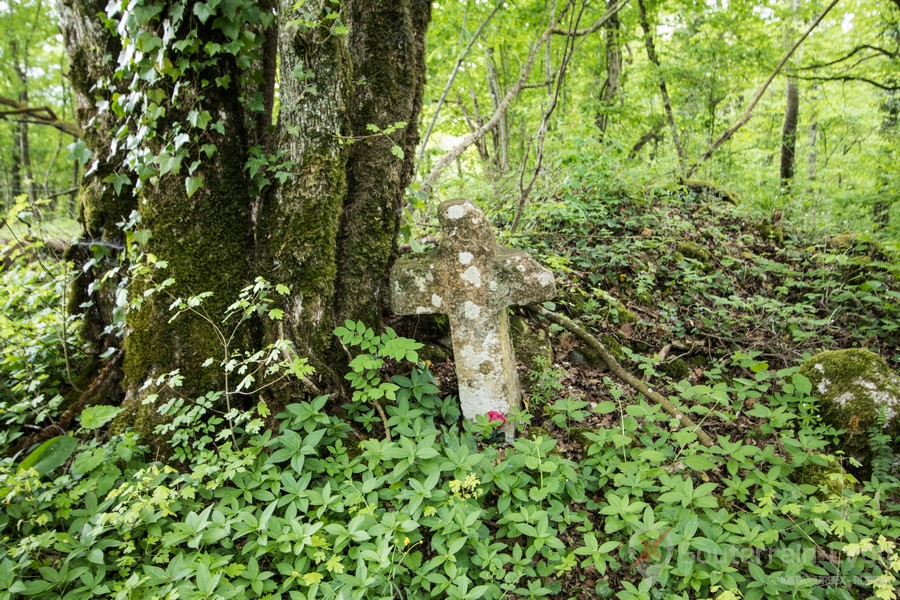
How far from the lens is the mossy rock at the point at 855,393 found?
3188 millimetres

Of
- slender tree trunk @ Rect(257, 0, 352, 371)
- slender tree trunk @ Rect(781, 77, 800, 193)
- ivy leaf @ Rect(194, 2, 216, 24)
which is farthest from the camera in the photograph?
slender tree trunk @ Rect(781, 77, 800, 193)

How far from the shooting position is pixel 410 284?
302cm

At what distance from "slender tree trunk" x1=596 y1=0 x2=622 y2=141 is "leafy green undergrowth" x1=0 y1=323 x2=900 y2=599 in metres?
8.21

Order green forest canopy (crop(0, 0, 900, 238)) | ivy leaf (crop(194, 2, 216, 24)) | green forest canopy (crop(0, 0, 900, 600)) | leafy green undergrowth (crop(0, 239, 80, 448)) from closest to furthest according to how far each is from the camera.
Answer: green forest canopy (crop(0, 0, 900, 600)) < ivy leaf (crop(194, 2, 216, 24)) < leafy green undergrowth (crop(0, 239, 80, 448)) < green forest canopy (crop(0, 0, 900, 238))

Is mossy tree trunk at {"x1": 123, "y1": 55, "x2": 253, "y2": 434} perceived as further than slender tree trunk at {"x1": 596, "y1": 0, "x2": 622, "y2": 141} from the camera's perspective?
No

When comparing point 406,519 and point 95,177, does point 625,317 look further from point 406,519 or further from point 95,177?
point 95,177

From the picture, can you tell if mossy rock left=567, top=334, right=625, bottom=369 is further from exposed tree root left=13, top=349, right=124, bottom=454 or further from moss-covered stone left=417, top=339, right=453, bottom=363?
exposed tree root left=13, top=349, right=124, bottom=454

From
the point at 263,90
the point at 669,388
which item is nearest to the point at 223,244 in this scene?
the point at 263,90

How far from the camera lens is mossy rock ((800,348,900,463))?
10.5 ft

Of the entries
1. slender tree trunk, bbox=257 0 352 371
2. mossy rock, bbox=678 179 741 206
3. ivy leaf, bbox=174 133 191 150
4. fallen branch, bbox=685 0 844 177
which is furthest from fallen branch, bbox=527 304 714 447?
mossy rock, bbox=678 179 741 206

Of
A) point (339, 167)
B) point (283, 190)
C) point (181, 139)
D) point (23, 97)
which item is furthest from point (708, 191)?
point (23, 97)

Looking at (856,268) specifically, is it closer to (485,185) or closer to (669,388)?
(669,388)

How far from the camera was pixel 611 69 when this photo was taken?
9875 mm

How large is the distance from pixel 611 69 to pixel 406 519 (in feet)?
34.3
